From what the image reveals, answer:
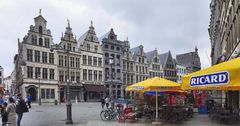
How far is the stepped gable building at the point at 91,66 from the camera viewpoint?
55.1 metres

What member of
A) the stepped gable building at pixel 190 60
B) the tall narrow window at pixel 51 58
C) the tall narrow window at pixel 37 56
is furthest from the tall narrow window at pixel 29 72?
the stepped gable building at pixel 190 60

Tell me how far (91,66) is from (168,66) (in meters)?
29.1

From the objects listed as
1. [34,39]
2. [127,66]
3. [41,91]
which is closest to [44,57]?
[34,39]

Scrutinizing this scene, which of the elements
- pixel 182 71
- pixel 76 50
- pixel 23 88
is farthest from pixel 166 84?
pixel 182 71

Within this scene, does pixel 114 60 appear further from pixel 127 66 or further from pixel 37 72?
pixel 37 72

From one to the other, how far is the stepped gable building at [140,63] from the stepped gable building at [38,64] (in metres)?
23.4

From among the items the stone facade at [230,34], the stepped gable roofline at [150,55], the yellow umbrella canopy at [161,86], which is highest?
the stepped gable roofline at [150,55]

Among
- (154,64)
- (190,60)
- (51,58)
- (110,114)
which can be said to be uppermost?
(190,60)

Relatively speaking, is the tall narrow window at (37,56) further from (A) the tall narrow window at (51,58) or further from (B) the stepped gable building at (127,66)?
(B) the stepped gable building at (127,66)

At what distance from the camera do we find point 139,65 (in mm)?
68500

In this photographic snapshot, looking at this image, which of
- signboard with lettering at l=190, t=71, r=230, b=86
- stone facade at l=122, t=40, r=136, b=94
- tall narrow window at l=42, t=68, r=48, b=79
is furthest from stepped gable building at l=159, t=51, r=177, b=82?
signboard with lettering at l=190, t=71, r=230, b=86

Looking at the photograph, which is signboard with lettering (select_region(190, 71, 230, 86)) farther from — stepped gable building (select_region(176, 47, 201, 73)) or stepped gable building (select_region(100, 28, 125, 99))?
stepped gable building (select_region(176, 47, 201, 73))

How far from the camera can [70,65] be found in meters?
53.1

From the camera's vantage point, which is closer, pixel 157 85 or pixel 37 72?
pixel 157 85
